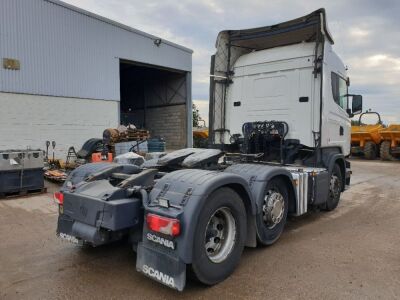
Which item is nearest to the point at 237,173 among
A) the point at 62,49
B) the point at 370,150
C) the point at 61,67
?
the point at 61,67

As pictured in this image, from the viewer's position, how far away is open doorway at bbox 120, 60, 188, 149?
21547mm

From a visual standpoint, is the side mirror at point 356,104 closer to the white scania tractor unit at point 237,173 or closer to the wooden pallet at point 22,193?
the white scania tractor unit at point 237,173

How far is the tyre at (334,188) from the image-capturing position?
6.73 m

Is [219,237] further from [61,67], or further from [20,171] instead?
[61,67]

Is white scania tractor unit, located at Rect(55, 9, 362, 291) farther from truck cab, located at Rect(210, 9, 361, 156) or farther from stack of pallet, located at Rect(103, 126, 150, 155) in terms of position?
stack of pallet, located at Rect(103, 126, 150, 155)

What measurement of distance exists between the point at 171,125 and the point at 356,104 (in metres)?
15.8

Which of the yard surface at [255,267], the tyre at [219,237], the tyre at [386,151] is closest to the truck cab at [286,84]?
the yard surface at [255,267]

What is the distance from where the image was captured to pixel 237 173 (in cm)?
446

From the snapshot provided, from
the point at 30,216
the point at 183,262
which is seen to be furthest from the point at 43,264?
the point at 30,216

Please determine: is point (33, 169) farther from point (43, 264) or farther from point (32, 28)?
point (32, 28)

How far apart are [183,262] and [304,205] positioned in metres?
2.98

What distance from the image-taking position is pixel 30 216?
660 centimetres

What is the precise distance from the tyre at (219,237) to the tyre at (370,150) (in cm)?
1921

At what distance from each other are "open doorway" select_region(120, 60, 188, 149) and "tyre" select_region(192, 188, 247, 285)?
1681cm
